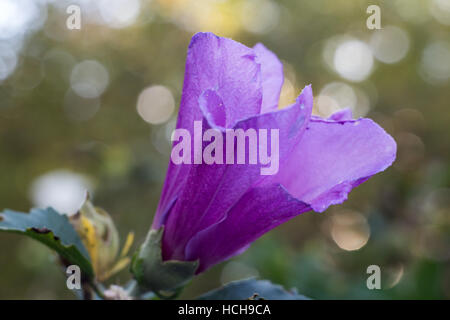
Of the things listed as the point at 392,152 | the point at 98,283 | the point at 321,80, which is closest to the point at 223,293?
the point at 98,283

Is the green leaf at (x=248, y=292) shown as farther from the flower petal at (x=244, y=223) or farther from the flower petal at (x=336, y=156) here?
the flower petal at (x=336, y=156)

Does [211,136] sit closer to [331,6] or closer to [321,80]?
[321,80]

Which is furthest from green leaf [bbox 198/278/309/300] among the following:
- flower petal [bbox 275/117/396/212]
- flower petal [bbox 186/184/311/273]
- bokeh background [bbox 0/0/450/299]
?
bokeh background [bbox 0/0/450/299]

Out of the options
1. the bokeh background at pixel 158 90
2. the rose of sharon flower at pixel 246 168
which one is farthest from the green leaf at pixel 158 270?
the bokeh background at pixel 158 90

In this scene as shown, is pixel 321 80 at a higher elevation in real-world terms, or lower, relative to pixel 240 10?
lower

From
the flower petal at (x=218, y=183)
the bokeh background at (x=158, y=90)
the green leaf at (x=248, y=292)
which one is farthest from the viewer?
the bokeh background at (x=158, y=90)

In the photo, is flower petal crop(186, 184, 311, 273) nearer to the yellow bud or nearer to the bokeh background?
the yellow bud
